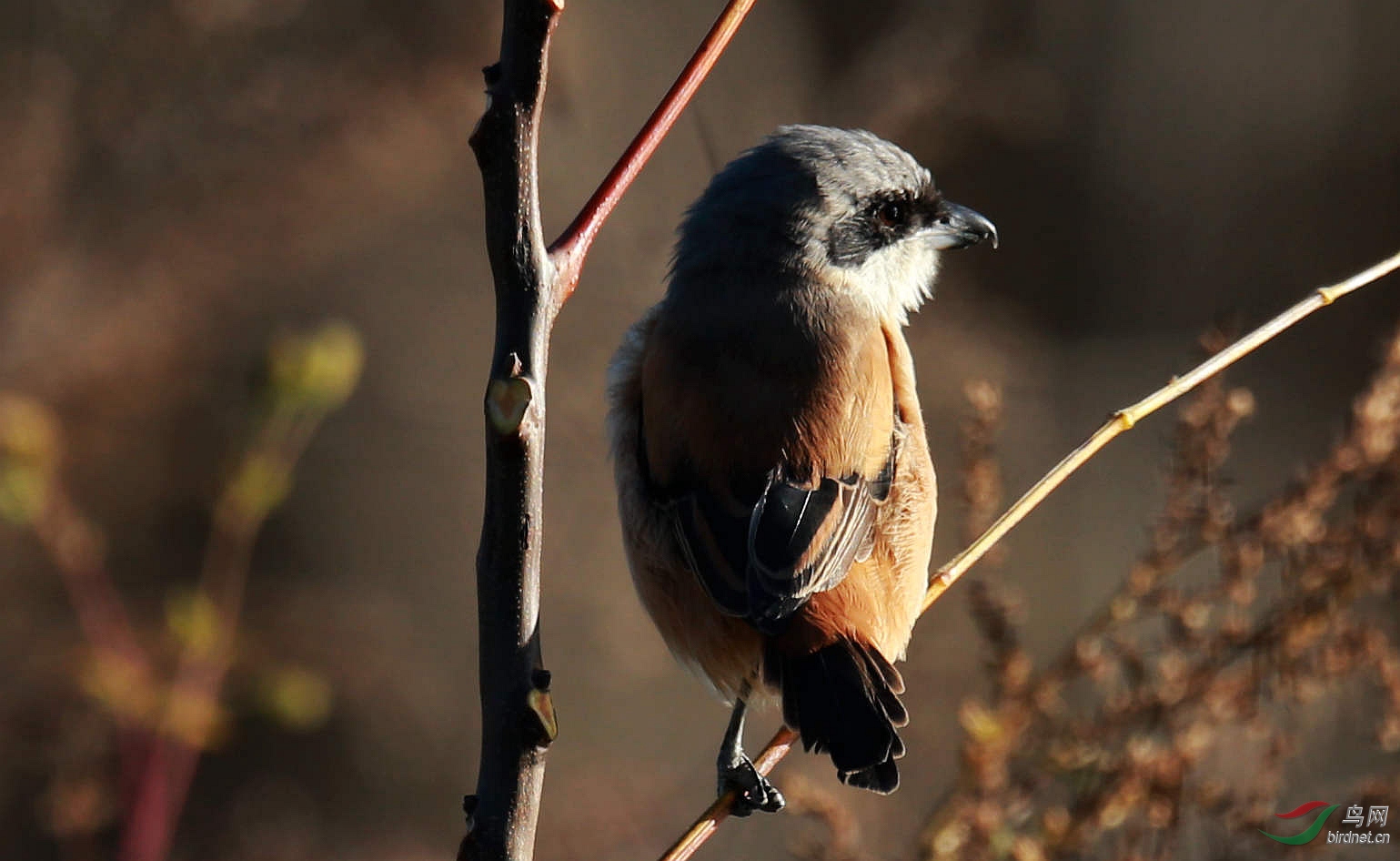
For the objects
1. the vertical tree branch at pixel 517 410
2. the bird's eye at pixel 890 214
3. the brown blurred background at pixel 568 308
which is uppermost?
the vertical tree branch at pixel 517 410

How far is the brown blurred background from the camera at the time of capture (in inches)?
170

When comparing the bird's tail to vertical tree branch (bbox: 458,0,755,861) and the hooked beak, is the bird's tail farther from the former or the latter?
the hooked beak

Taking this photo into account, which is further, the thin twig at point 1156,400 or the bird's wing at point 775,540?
the bird's wing at point 775,540

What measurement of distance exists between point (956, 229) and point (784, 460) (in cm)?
91

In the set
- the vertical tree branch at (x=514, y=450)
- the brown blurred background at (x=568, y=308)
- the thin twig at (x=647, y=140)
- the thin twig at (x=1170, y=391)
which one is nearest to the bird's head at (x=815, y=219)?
the thin twig at (x=1170, y=391)

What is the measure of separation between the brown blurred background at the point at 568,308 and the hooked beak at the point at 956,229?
49.7 inches

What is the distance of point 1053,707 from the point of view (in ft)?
8.19

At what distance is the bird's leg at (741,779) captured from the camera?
2.07m

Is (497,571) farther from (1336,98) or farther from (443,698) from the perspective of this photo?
(1336,98)

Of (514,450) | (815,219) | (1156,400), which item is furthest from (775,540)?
(514,450)

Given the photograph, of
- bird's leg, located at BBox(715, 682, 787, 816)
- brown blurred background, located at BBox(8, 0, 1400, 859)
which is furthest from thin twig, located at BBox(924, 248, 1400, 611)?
brown blurred background, located at BBox(8, 0, 1400, 859)

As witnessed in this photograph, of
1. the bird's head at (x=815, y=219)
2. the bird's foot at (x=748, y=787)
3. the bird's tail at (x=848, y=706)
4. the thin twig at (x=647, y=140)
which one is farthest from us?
the bird's head at (x=815, y=219)

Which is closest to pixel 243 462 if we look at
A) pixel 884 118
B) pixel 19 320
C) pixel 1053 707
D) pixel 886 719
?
pixel 886 719

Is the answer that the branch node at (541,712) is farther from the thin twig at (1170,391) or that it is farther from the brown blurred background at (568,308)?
the brown blurred background at (568,308)
